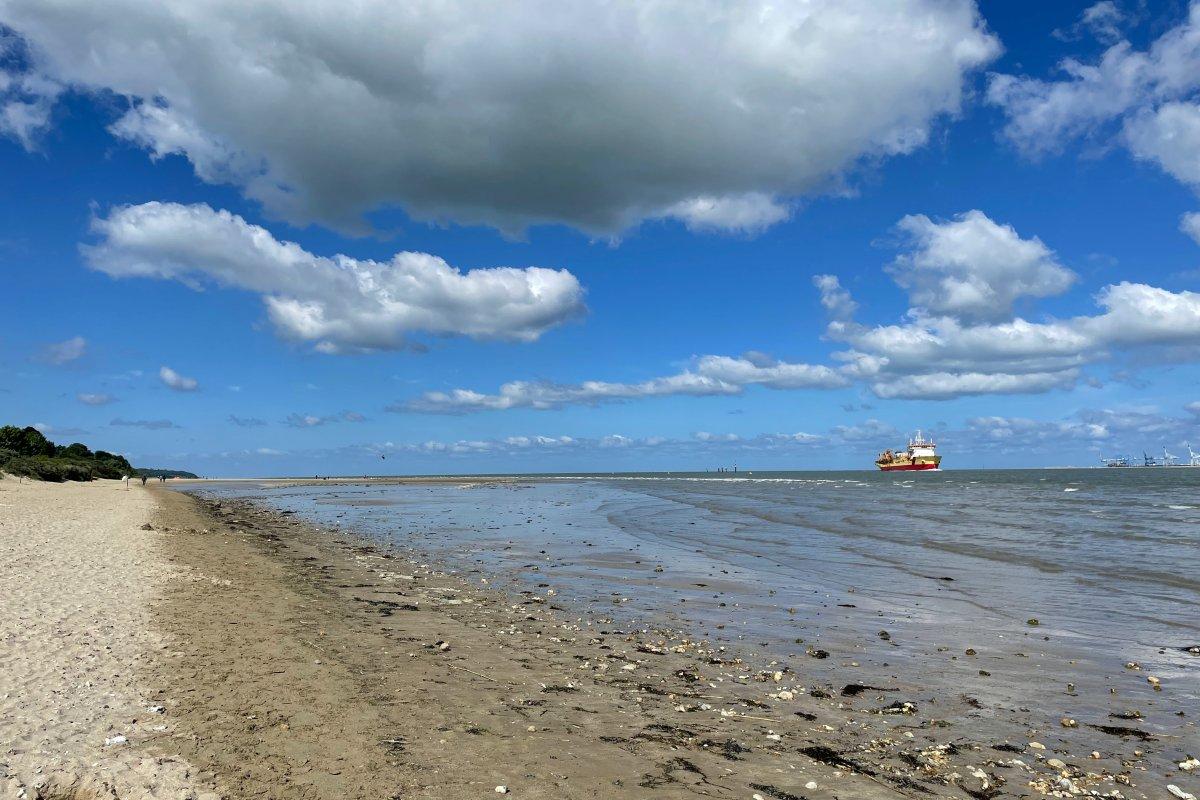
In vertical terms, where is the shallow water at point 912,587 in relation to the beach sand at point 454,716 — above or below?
below

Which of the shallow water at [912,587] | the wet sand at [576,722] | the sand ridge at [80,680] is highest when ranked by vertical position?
the sand ridge at [80,680]

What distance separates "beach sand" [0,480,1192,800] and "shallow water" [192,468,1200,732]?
1595 mm

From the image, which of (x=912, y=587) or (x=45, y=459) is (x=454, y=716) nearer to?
(x=912, y=587)

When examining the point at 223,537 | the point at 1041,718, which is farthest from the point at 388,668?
the point at 223,537

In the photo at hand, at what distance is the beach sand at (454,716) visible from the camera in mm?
6922

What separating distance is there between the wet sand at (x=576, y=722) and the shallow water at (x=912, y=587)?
89 cm

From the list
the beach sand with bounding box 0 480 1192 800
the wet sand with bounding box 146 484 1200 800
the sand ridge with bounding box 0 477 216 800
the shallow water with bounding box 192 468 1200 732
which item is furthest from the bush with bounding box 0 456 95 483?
the wet sand with bounding box 146 484 1200 800

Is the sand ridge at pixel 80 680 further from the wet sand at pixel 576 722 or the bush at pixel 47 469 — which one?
the bush at pixel 47 469

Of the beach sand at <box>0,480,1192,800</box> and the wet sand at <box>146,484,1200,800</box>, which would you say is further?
the wet sand at <box>146,484,1200,800</box>

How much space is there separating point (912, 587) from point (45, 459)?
101310mm

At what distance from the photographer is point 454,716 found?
868cm

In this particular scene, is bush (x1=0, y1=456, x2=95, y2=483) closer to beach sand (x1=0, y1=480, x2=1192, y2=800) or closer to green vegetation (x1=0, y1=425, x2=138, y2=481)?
green vegetation (x1=0, y1=425, x2=138, y2=481)

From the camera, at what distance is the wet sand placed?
23.2 feet

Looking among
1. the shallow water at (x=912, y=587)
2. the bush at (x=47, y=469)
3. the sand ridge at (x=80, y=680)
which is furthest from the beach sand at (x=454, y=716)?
the bush at (x=47, y=469)
